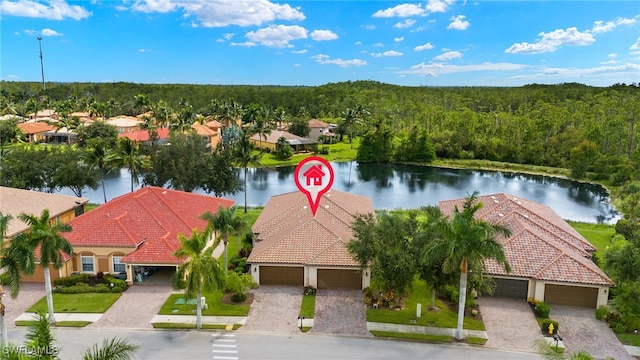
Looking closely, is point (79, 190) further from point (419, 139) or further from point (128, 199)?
point (419, 139)

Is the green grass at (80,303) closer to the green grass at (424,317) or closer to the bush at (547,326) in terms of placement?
the green grass at (424,317)

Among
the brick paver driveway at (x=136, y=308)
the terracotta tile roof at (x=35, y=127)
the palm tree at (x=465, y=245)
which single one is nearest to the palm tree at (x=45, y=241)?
the brick paver driveway at (x=136, y=308)

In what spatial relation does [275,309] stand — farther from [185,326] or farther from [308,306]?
[185,326]

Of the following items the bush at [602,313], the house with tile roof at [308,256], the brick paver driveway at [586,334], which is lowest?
the brick paver driveway at [586,334]

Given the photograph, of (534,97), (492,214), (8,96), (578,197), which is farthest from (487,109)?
(8,96)

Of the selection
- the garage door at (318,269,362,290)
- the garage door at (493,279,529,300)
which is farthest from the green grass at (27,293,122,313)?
the garage door at (493,279,529,300)

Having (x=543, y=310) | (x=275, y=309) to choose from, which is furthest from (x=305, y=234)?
(x=543, y=310)

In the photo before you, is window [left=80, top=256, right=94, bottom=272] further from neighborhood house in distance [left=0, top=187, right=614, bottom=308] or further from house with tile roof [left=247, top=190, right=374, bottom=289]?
house with tile roof [left=247, top=190, right=374, bottom=289]
